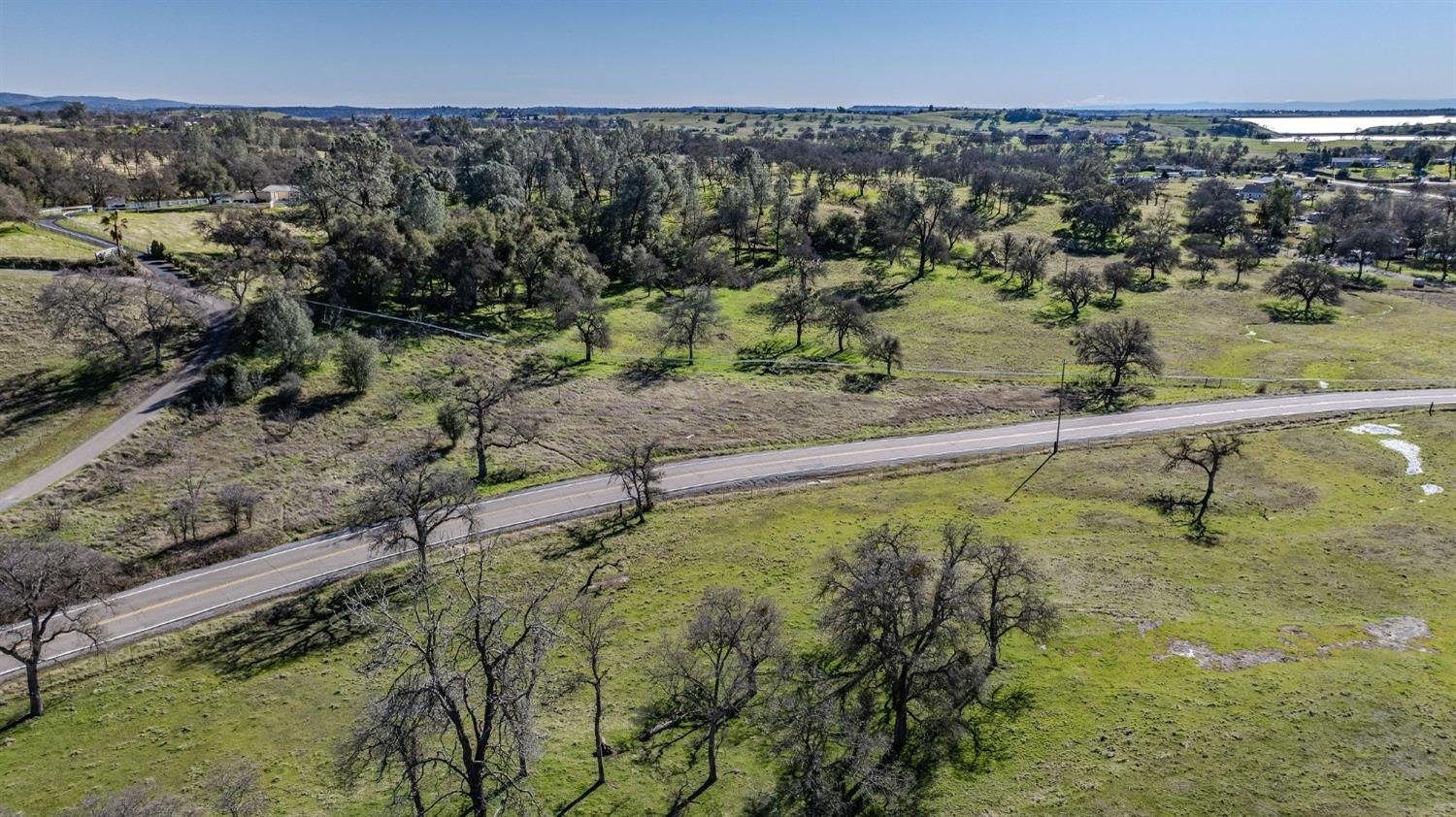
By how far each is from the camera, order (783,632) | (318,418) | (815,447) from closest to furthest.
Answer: (783,632) → (318,418) → (815,447)

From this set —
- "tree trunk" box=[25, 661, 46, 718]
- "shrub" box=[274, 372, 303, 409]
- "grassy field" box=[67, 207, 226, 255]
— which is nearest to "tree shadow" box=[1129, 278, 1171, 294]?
"shrub" box=[274, 372, 303, 409]

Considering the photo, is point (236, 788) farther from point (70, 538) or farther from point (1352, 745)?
point (1352, 745)

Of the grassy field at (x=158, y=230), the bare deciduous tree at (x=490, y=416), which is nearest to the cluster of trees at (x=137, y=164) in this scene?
the grassy field at (x=158, y=230)

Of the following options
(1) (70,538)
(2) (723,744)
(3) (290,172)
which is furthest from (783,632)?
(3) (290,172)

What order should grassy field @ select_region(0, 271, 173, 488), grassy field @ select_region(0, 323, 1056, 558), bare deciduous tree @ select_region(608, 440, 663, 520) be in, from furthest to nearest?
bare deciduous tree @ select_region(608, 440, 663, 520) → grassy field @ select_region(0, 271, 173, 488) → grassy field @ select_region(0, 323, 1056, 558)

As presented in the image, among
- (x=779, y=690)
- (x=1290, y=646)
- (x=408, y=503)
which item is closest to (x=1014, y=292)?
(x=1290, y=646)

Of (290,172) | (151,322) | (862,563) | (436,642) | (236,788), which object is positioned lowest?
(236,788)

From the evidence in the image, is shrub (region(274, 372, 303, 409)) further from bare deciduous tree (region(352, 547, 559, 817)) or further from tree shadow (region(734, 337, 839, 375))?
tree shadow (region(734, 337, 839, 375))

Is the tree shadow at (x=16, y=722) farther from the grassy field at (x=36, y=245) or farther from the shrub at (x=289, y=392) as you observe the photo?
the grassy field at (x=36, y=245)
